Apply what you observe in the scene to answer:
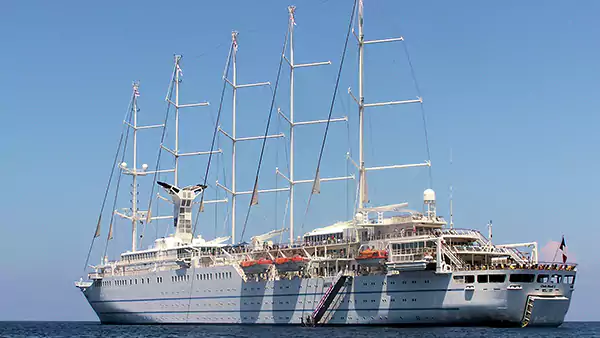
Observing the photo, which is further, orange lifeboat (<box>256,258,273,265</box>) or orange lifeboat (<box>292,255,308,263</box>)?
orange lifeboat (<box>256,258,273,265</box>)

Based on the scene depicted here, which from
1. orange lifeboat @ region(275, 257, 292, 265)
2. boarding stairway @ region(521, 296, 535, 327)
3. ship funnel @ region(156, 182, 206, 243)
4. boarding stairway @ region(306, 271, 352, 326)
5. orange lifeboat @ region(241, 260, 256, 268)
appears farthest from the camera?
ship funnel @ region(156, 182, 206, 243)

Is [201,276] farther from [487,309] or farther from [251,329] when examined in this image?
[487,309]

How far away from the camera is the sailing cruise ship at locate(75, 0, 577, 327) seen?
53000 mm

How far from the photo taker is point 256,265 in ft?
210

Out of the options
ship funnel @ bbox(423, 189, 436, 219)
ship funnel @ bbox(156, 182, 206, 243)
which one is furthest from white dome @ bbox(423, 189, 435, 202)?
ship funnel @ bbox(156, 182, 206, 243)

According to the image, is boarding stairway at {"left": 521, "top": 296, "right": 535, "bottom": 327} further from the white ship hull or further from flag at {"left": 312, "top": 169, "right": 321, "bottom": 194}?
flag at {"left": 312, "top": 169, "right": 321, "bottom": 194}

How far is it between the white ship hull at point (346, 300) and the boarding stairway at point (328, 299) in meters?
0.38

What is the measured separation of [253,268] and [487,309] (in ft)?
64.6

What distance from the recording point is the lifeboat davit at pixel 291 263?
6068 centimetres

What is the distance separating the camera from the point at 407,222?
57594 mm

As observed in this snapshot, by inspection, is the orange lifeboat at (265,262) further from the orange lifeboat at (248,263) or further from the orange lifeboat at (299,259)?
the orange lifeboat at (299,259)

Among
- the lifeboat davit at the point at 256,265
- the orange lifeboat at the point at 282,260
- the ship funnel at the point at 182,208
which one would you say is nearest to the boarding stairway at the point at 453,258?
the orange lifeboat at the point at 282,260

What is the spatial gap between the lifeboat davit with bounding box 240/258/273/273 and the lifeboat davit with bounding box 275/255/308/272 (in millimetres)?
1132

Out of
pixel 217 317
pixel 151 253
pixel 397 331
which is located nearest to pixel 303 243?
pixel 217 317
